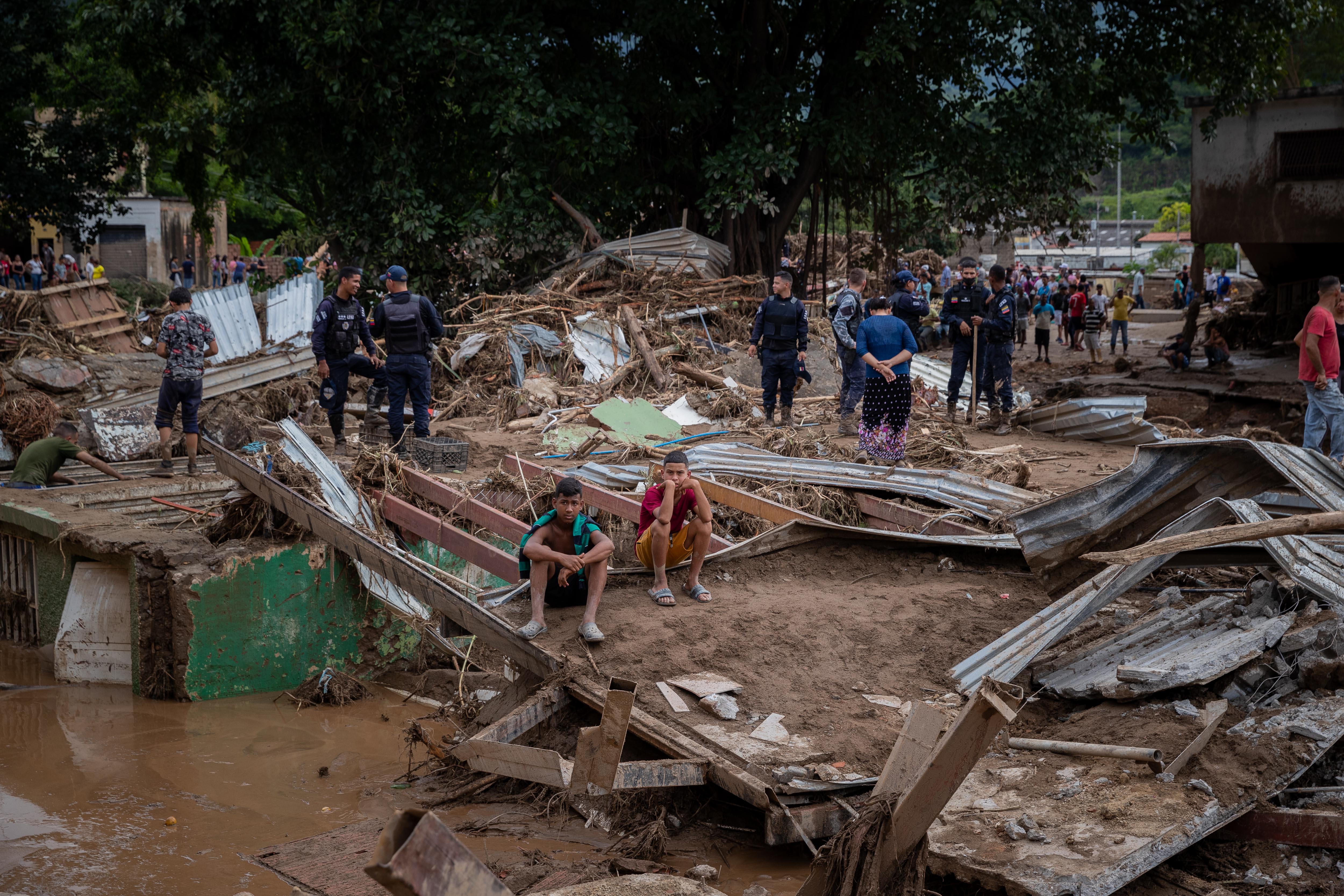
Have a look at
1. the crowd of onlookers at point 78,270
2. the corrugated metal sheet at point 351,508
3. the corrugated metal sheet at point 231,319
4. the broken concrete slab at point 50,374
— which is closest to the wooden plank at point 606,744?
the corrugated metal sheet at point 351,508

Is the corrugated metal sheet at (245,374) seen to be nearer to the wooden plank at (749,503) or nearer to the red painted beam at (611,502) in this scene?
the red painted beam at (611,502)

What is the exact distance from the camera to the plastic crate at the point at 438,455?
9.37 m

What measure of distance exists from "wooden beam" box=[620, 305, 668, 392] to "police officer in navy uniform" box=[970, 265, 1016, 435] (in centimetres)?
375

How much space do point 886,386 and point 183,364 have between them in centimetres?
601

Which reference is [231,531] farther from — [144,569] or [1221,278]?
[1221,278]

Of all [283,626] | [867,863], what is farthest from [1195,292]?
[867,863]

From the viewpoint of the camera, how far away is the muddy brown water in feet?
15.3

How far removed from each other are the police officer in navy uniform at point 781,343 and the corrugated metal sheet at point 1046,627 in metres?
5.45

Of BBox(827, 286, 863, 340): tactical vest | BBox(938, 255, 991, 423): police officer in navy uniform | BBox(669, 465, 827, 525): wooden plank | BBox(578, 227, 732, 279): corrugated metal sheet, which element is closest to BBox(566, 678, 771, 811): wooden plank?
BBox(669, 465, 827, 525): wooden plank

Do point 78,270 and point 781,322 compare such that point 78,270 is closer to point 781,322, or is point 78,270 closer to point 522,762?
point 781,322

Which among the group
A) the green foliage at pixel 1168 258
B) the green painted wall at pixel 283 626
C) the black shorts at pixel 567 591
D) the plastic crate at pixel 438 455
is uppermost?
the green foliage at pixel 1168 258

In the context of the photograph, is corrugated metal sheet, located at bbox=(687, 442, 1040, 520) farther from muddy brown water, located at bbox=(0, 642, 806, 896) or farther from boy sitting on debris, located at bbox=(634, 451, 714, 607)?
muddy brown water, located at bbox=(0, 642, 806, 896)

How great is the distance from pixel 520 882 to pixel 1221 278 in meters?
32.9

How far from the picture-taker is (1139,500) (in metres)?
6.36
